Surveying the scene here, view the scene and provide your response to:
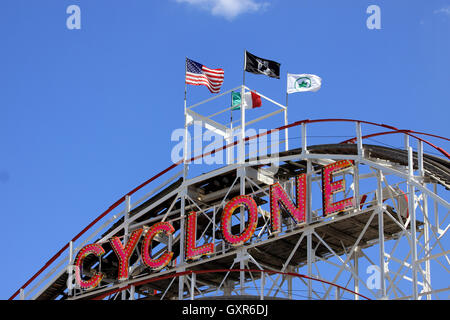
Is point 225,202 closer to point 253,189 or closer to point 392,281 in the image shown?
point 253,189

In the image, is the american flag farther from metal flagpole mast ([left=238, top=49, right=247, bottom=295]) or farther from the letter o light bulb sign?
the letter o light bulb sign

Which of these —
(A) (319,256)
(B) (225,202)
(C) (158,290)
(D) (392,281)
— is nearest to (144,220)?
(C) (158,290)

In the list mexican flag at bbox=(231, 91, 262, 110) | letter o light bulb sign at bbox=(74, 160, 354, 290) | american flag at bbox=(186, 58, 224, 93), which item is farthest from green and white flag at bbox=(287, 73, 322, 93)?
letter o light bulb sign at bbox=(74, 160, 354, 290)

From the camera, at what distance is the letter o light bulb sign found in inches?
1654

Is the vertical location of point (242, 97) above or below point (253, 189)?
above

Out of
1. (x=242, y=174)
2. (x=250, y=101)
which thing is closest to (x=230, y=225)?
(x=242, y=174)

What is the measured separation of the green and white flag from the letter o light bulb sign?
608 cm

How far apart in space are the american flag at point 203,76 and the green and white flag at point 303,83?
384 centimetres

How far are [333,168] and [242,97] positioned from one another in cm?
749

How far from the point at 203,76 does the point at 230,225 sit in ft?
29.2

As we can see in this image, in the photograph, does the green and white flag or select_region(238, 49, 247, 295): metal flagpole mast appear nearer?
select_region(238, 49, 247, 295): metal flagpole mast

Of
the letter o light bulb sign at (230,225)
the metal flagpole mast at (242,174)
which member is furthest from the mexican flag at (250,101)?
the letter o light bulb sign at (230,225)
